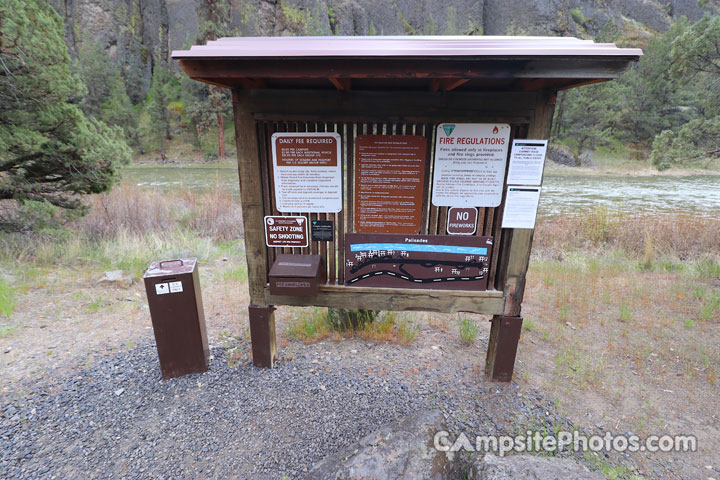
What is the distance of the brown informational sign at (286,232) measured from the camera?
2863mm

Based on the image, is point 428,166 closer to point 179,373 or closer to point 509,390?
point 509,390

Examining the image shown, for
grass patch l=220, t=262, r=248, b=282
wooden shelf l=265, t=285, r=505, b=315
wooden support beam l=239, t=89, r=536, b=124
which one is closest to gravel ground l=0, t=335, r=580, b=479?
wooden shelf l=265, t=285, r=505, b=315

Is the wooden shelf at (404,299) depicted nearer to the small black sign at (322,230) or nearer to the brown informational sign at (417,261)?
the brown informational sign at (417,261)

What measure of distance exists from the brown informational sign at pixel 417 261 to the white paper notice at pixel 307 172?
1.23ft

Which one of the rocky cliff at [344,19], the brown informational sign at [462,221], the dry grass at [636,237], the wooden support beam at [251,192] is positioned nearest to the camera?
the wooden support beam at [251,192]

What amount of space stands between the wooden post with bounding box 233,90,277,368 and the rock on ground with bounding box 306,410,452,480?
4.01ft

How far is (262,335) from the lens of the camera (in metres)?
3.18

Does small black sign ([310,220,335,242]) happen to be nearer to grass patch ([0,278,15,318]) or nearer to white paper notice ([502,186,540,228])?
white paper notice ([502,186,540,228])

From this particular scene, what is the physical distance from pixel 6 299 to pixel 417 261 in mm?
4905

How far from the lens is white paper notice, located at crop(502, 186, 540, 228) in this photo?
104 inches

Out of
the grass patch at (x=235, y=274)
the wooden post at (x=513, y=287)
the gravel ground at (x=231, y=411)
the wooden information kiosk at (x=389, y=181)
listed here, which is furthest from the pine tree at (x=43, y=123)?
the wooden post at (x=513, y=287)

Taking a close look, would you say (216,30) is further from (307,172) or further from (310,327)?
(307,172)

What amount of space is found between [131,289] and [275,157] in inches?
153

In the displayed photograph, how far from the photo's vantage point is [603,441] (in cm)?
260
